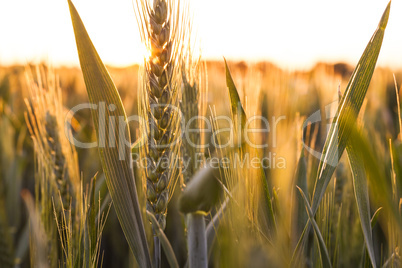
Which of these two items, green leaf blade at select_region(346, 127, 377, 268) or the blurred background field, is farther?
the blurred background field

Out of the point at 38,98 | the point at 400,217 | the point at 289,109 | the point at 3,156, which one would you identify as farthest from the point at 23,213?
the point at 400,217

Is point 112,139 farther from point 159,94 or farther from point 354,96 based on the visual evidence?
point 354,96

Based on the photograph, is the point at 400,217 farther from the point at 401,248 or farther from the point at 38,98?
the point at 38,98

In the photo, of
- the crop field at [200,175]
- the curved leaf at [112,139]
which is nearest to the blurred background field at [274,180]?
the crop field at [200,175]

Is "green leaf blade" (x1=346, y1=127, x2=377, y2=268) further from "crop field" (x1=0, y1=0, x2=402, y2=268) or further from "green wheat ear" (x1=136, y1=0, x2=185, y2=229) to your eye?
"green wheat ear" (x1=136, y1=0, x2=185, y2=229)

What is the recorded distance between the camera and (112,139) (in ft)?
1.91

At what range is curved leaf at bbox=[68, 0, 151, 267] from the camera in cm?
55

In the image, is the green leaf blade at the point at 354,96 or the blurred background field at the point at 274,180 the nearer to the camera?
the green leaf blade at the point at 354,96

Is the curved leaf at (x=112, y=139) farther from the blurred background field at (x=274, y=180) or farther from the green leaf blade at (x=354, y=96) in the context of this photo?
the green leaf blade at (x=354, y=96)

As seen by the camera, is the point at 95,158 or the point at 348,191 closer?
the point at 348,191

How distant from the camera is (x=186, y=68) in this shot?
0.73m

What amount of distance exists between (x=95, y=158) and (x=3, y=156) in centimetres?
37

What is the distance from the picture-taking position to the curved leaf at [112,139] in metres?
0.55

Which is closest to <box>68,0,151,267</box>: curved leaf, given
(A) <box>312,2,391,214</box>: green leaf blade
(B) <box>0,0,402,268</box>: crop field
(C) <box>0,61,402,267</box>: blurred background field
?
(B) <box>0,0,402,268</box>: crop field
